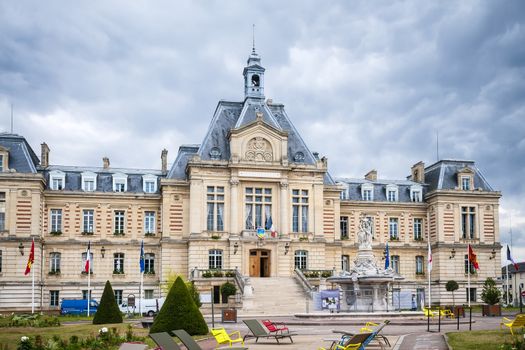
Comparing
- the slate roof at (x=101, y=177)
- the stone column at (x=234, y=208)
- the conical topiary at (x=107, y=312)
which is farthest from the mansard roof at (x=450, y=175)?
the conical topiary at (x=107, y=312)

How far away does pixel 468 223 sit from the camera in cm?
6519

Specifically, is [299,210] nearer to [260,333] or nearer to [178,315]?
[178,315]

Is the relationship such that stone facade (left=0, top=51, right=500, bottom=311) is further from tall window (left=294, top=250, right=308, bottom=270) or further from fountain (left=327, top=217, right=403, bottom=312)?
fountain (left=327, top=217, right=403, bottom=312)

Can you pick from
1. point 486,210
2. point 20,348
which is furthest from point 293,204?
point 20,348

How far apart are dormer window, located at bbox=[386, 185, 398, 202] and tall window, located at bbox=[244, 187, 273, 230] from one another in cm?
1421

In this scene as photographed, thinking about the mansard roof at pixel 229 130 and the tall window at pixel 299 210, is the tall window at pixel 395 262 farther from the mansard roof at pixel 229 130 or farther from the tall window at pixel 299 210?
the tall window at pixel 299 210

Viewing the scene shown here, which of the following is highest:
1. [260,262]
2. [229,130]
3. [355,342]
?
[229,130]

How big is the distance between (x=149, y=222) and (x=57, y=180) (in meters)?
8.56

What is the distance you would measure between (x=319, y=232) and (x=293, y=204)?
3292mm

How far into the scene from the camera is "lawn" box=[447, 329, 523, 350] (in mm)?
22458

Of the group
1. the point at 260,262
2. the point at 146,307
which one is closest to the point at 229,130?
the point at 260,262

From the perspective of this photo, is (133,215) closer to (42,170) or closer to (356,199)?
(42,170)

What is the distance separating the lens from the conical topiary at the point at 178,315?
87.5ft

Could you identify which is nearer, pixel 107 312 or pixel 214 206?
pixel 107 312
